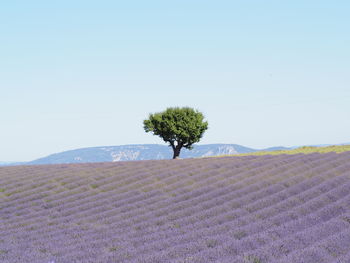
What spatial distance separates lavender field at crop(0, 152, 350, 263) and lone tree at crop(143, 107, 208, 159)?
2436 cm

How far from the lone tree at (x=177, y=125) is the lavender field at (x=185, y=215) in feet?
79.9

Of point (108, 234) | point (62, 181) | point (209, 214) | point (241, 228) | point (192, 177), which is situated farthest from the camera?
point (62, 181)

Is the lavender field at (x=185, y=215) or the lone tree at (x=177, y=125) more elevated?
the lone tree at (x=177, y=125)

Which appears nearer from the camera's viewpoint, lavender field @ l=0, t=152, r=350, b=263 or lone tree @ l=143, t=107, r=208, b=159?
lavender field @ l=0, t=152, r=350, b=263

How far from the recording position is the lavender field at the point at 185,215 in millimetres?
5254

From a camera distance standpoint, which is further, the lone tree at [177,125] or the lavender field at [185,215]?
the lone tree at [177,125]

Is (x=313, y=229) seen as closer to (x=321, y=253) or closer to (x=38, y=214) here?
(x=321, y=253)

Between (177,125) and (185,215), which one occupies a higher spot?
(177,125)

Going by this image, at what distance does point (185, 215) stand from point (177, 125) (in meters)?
31.1

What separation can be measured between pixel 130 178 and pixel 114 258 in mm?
7620

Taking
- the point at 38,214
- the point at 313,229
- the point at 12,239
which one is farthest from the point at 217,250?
the point at 38,214

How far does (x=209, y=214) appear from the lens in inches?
301

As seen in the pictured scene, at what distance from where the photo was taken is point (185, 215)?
7922 mm

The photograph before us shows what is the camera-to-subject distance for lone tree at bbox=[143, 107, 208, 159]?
38.8 meters
